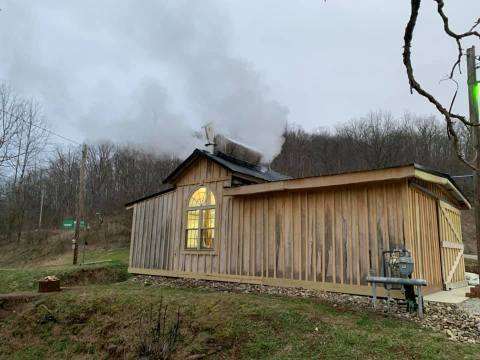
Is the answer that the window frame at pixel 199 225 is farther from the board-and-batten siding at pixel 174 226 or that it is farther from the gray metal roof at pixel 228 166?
the gray metal roof at pixel 228 166

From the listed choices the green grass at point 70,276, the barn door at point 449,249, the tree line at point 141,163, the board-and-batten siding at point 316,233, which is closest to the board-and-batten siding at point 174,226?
the board-and-batten siding at point 316,233

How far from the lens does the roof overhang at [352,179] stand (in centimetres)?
570

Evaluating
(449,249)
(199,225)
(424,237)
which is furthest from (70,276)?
(449,249)

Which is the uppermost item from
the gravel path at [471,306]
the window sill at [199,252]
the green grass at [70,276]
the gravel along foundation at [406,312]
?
the window sill at [199,252]

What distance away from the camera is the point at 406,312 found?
5.30m

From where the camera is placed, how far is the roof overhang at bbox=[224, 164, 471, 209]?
224 inches

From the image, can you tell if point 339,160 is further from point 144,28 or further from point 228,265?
point 228,265

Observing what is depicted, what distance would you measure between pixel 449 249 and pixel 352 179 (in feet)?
12.6

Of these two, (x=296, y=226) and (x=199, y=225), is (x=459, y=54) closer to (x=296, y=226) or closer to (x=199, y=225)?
(x=296, y=226)

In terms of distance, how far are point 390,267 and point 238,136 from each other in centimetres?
660

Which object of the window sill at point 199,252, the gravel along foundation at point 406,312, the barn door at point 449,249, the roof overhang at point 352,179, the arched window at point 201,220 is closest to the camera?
the gravel along foundation at point 406,312

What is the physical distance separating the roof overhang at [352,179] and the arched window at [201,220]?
0.87 meters

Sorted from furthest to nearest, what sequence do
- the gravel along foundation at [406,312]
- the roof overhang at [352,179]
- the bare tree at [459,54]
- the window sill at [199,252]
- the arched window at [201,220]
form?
the arched window at [201,220]
the window sill at [199,252]
the roof overhang at [352,179]
the gravel along foundation at [406,312]
the bare tree at [459,54]

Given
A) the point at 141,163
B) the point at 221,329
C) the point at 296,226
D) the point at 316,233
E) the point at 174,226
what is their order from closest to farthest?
1. the point at 221,329
2. the point at 316,233
3. the point at 296,226
4. the point at 174,226
5. the point at 141,163
